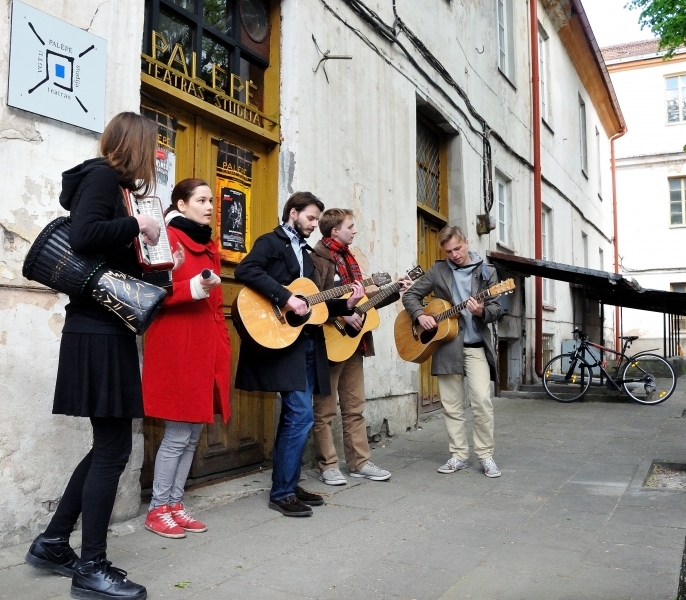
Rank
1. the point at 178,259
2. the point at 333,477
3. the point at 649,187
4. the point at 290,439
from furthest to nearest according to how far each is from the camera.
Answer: the point at 649,187
the point at 333,477
the point at 290,439
the point at 178,259

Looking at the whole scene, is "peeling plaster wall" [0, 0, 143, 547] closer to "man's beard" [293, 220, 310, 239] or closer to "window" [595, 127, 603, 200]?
"man's beard" [293, 220, 310, 239]

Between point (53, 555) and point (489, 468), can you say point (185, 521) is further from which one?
point (489, 468)

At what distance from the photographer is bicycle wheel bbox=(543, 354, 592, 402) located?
10938 millimetres

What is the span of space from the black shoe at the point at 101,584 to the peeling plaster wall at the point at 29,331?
0.73 meters

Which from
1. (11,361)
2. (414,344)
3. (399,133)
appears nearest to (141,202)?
(11,361)

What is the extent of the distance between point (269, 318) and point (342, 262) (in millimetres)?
987

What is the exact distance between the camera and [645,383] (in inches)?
422

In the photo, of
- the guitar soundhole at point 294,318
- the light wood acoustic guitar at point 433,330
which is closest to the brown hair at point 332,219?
the guitar soundhole at point 294,318

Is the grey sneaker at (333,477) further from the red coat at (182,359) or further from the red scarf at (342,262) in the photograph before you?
the red coat at (182,359)

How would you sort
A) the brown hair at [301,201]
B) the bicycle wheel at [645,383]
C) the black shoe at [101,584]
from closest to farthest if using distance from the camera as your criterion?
the black shoe at [101,584]
the brown hair at [301,201]
the bicycle wheel at [645,383]

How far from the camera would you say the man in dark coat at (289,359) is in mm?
4152

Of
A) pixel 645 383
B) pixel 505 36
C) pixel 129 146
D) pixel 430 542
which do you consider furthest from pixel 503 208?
pixel 129 146

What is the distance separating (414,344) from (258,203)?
64.6 inches

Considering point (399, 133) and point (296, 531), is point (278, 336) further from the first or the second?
point (399, 133)
